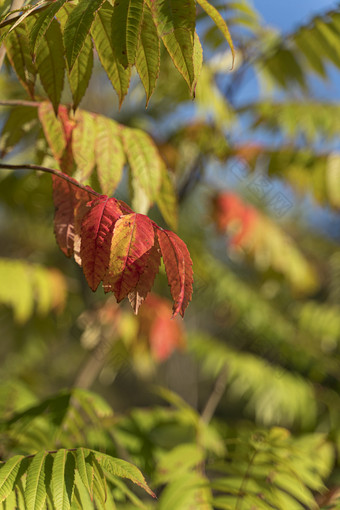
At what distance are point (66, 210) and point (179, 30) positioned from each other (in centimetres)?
25

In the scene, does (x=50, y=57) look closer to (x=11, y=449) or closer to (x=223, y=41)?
(x=11, y=449)

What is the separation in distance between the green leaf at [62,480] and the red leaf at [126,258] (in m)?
0.22

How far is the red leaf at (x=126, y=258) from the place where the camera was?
1.67ft

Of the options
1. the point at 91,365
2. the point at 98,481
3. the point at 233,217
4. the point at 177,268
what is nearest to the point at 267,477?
the point at 98,481

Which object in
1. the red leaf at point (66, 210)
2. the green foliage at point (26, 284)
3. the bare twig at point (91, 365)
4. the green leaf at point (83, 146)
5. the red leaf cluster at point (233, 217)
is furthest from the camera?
the red leaf cluster at point (233, 217)

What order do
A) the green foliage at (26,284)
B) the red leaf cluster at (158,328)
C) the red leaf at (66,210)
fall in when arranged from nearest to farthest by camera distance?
the red leaf at (66,210) → the green foliage at (26,284) → the red leaf cluster at (158,328)

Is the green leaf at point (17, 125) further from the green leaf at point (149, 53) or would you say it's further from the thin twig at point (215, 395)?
the thin twig at point (215, 395)

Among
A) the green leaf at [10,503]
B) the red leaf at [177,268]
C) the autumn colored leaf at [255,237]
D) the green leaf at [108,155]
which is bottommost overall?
the autumn colored leaf at [255,237]

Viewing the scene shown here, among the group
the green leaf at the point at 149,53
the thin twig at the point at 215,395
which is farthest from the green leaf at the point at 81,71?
the thin twig at the point at 215,395

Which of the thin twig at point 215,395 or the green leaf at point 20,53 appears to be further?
the thin twig at point 215,395

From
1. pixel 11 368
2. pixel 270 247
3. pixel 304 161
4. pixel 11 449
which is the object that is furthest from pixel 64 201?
pixel 11 368

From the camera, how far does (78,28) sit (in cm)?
49

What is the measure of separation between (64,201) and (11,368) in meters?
2.40

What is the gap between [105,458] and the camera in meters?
0.57
